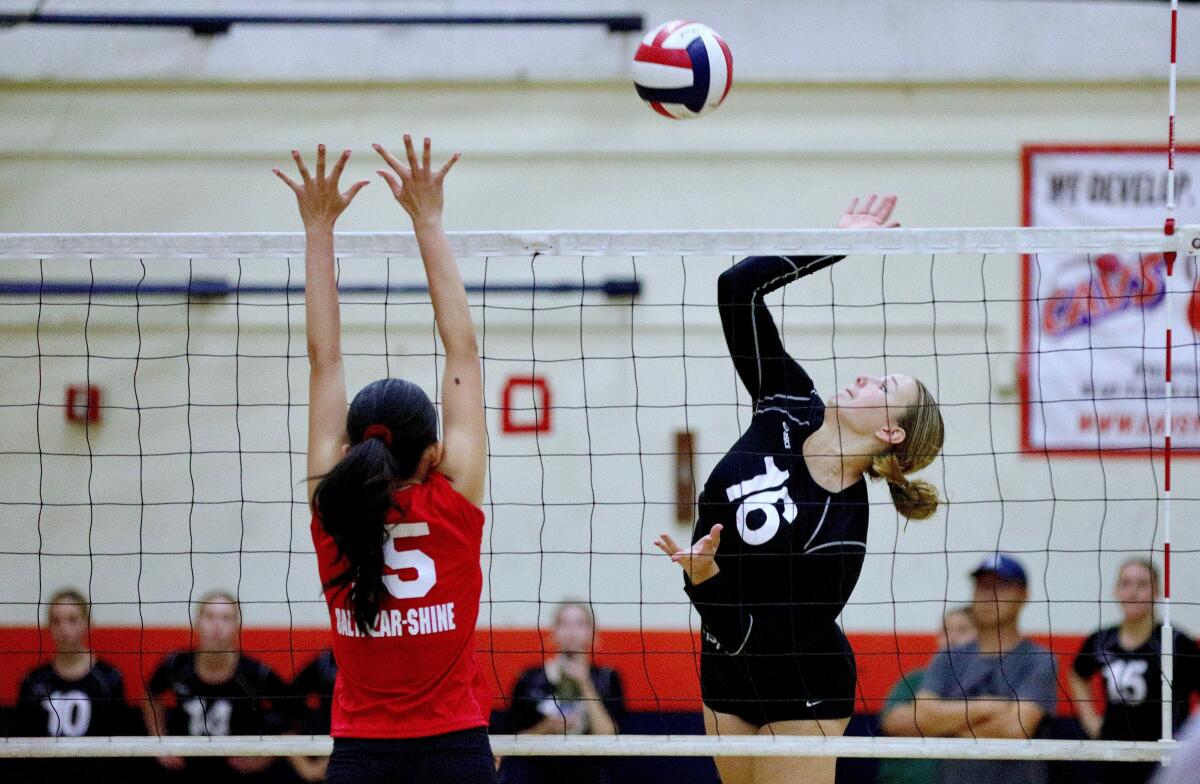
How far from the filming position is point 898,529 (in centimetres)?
690

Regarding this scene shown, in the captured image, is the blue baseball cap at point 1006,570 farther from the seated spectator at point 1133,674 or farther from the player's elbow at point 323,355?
the player's elbow at point 323,355

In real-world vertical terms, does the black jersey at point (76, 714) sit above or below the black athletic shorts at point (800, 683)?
below

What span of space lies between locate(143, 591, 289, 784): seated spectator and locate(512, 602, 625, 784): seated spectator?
1.11 metres

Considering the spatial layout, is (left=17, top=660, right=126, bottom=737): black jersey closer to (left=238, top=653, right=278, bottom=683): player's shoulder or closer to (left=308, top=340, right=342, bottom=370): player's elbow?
(left=238, top=653, right=278, bottom=683): player's shoulder

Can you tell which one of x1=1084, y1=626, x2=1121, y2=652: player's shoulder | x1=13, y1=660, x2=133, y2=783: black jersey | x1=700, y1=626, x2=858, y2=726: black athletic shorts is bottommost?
x1=13, y1=660, x2=133, y2=783: black jersey

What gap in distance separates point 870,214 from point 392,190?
5.23 feet

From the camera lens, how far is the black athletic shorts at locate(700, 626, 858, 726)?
3.90m

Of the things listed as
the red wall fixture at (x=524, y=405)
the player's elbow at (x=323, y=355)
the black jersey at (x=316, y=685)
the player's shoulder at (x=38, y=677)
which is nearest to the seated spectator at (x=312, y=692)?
the black jersey at (x=316, y=685)

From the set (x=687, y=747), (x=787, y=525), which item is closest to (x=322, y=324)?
(x=787, y=525)

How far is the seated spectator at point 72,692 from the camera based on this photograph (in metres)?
6.25

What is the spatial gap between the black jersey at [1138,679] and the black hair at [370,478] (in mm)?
3814

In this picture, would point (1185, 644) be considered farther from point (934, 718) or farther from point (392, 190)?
point (392, 190)

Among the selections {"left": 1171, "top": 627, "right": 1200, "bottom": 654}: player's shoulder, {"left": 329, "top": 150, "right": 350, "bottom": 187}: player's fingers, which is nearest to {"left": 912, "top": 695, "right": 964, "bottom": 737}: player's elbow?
{"left": 1171, "top": 627, "right": 1200, "bottom": 654}: player's shoulder

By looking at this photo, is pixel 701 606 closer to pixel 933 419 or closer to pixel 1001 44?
pixel 933 419
